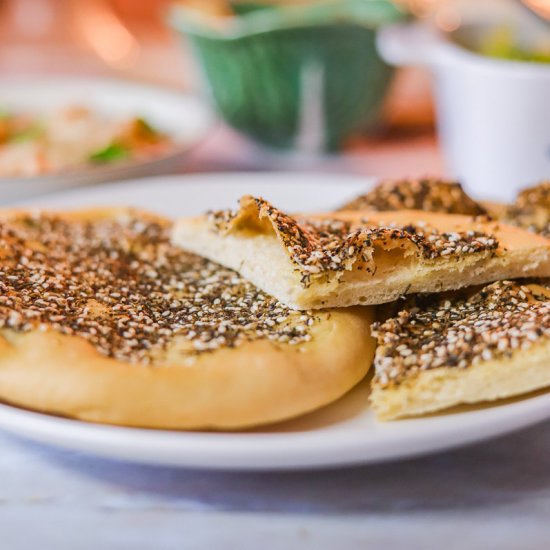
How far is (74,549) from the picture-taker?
3.44ft

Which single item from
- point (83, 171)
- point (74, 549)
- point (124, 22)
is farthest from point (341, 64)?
point (124, 22)

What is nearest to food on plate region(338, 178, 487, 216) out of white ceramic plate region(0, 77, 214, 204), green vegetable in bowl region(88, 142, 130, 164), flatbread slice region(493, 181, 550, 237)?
flatbread slice region(493, 181, 550, 237)

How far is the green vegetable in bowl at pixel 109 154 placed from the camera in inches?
110

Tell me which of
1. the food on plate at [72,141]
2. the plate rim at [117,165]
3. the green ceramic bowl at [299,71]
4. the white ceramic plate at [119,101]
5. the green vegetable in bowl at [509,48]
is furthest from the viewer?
the white ceramic plate at [119,101]

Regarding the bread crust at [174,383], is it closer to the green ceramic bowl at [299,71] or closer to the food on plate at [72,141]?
the food on plate at [72,141]

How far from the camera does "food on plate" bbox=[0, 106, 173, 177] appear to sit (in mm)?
2721

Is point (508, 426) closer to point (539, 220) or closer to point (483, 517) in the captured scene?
point (483, 517)

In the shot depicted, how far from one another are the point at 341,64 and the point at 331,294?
6.06ft

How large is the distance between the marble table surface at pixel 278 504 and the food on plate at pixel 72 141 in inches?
63.2

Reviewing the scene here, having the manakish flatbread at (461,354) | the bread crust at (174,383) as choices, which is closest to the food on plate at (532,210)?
the manakish flatbread at (461,354)

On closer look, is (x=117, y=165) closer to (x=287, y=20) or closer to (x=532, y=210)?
(x=287, y=20)

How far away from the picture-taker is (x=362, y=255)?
1.30 m

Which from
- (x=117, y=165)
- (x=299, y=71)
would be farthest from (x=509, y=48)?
(x=117, y=165)

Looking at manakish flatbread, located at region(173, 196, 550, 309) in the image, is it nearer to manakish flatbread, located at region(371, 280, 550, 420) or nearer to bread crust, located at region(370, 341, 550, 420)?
manakish flatbread, located at region(371, 280, 550, 420)
